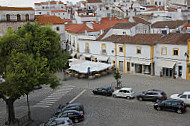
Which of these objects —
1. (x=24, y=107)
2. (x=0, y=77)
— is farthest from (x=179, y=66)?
(x=0, y=77)

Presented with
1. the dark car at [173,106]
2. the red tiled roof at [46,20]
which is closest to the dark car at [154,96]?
the dark car at [173,106]

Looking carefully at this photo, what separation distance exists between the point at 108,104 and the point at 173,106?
774 cm

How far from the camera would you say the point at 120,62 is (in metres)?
47.4

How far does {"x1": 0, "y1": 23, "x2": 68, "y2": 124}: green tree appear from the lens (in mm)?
23438

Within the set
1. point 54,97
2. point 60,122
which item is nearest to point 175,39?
point 54,97

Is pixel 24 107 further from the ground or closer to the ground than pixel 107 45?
closer to the ground

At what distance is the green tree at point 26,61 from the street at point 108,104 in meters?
4.43

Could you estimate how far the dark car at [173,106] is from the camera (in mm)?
25672

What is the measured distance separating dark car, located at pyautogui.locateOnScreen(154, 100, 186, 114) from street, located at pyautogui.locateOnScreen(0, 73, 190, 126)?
1.45 feet

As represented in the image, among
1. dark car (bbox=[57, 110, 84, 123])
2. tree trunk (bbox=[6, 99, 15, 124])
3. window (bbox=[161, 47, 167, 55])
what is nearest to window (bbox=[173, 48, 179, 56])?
window (bbox=[161, 47, 167, 55])

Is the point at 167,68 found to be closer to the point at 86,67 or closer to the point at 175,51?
the point at 175,51

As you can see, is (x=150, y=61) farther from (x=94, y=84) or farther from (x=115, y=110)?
(x=115, y=110)

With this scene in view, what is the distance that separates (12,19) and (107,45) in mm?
18411

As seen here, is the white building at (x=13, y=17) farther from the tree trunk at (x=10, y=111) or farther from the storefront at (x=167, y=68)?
the storefront at (x=167, y=68)
